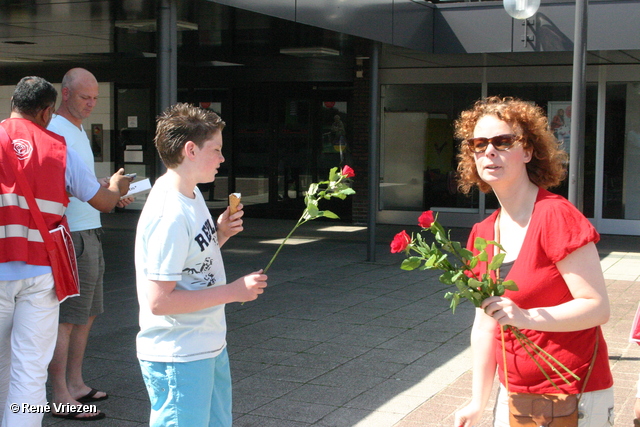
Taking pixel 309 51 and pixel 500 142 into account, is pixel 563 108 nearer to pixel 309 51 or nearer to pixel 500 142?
pixel 309 51

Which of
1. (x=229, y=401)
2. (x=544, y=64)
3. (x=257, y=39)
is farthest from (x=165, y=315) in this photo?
(x=544, y=64)

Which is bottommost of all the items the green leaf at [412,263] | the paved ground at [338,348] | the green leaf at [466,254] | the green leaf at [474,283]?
the paved ground at [338,348]

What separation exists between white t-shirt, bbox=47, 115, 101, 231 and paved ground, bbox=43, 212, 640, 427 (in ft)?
3.83

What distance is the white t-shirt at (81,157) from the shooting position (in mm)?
4484

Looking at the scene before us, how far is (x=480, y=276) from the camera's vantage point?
8.31ft

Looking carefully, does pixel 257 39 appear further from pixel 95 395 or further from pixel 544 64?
pixel 95 395

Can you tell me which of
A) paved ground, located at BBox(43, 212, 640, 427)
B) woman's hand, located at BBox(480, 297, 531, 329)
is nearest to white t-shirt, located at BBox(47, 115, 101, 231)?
paved ground, located at BBox(43, 212, 640, 427)

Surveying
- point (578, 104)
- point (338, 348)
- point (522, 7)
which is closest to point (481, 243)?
point (578, 104)

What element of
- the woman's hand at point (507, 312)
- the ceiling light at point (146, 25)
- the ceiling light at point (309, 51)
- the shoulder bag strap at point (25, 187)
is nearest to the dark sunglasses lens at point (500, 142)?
the woman's hand at point (507, 312)

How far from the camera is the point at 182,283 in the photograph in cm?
281

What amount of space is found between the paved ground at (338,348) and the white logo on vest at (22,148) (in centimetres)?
167

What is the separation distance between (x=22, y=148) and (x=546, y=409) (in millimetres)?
2742

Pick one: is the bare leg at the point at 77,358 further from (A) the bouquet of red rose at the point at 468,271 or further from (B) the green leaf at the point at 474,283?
(B) the green leaf at the point at 474,283

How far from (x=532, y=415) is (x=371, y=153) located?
844cm
